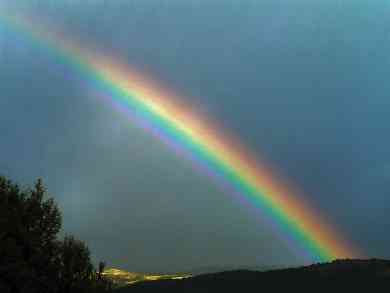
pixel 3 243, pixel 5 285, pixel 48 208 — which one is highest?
pixel 48 208

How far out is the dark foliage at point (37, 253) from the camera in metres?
26.0

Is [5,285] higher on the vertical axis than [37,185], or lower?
lower

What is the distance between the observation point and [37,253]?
28062mm

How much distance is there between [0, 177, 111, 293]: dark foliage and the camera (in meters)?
26.0

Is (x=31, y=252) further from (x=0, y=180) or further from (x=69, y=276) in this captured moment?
(x=0, y=180)

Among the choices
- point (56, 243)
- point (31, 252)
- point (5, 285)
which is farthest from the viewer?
point (56, 243)

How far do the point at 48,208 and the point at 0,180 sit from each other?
337 cm

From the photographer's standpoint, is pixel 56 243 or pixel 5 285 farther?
pixel 56 243

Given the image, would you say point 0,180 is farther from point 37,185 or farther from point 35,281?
point 35,281

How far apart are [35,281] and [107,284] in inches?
221

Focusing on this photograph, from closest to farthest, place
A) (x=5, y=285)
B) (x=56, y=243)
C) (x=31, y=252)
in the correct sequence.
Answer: (x=5, y=285) → (x=31, y=252) → (x=56, y=243)

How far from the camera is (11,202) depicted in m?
30.0

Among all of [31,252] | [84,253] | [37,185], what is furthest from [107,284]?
[37,185]

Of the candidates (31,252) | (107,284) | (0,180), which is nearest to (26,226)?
(31,252)
